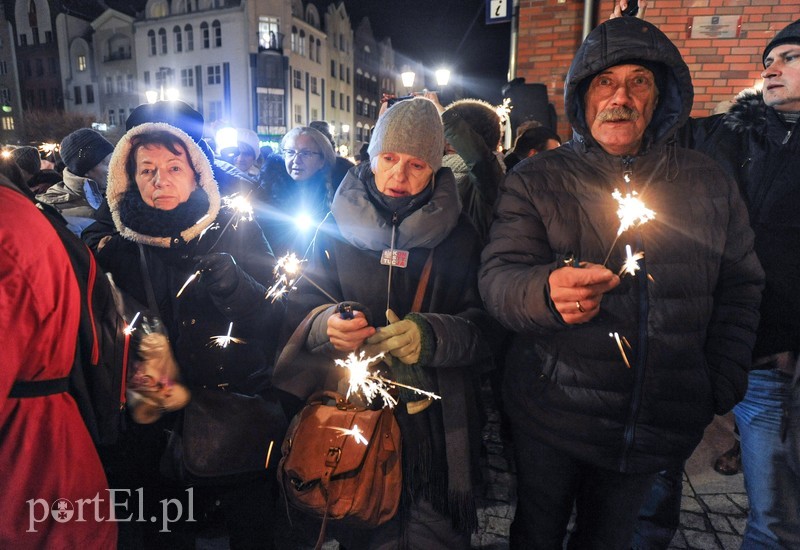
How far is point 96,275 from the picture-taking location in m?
1.91

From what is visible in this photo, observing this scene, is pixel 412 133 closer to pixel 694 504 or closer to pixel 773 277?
pixel 773 277

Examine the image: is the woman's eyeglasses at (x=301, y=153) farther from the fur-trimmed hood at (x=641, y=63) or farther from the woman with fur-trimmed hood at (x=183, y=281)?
the fur-trimmed hood at (x=641, y=63)

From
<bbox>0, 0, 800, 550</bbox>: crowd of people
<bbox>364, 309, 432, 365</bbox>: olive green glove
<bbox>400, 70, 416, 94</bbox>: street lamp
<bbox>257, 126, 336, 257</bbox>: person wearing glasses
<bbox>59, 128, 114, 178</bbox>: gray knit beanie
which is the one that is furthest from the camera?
<bbox>400, 70, 416, 94</bbox>: street lamp

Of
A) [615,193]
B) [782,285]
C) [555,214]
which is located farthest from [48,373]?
[782,285]

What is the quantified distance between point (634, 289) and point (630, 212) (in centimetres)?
32

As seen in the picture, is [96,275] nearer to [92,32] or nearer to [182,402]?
[182,402]

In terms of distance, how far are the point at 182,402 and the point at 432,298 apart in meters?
1.36

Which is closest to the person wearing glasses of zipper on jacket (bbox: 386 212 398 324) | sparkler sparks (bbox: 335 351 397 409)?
zipper on jacket (bbox: 386 212 398 324)

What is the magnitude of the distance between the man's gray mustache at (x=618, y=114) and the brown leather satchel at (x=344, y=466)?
164cm

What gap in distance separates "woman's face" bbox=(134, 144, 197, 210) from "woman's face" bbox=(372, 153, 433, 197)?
1111mm

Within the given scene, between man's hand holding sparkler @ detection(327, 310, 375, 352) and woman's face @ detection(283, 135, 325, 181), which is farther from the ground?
woman's face @ detection(283, 135, 325, 181)

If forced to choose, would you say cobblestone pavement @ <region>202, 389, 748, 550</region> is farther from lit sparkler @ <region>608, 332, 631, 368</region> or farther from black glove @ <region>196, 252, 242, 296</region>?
black glove @ <region>196, 252, 242, 296</region>

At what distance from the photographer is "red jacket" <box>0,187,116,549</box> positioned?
4.76 ft

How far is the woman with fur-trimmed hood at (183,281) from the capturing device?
250 cm
